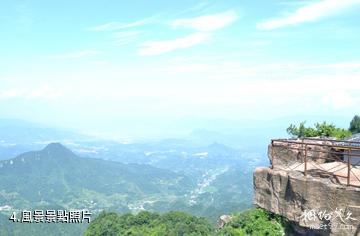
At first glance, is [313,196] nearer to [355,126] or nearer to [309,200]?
[309,200]

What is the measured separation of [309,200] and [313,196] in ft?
0.49

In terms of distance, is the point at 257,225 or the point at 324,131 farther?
the point at 324,131

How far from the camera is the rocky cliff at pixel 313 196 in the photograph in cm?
884

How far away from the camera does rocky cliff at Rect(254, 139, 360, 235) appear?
348 inches

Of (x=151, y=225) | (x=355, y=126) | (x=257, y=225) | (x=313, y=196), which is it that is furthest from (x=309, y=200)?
(x=151, y=225)

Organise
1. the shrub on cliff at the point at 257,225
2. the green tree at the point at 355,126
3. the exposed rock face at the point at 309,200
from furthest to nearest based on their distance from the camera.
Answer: the green tree at the point at 355,126 → the shrub on cliff at the point at 257,225 → the exposed rock face at the point at 309,200

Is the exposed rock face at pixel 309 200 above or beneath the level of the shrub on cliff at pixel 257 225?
above

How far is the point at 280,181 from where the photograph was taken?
34.4 ft

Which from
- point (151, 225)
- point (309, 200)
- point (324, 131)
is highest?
point (324, 131)

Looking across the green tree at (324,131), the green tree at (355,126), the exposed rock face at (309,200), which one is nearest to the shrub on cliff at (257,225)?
the exposed rock face at (309,200)

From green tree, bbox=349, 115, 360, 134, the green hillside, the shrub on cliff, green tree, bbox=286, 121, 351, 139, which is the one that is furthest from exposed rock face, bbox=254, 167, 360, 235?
the green hillside

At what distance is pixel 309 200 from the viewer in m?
9.56

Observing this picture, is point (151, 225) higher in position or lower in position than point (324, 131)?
lower

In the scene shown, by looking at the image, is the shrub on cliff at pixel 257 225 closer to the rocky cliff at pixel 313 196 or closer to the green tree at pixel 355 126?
the rocky cliff at pixel 313 196
